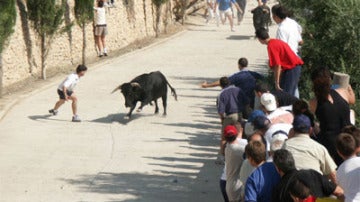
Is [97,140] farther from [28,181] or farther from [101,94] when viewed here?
[101,94]

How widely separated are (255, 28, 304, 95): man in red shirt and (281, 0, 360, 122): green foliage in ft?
2.38

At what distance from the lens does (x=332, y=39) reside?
15648mm

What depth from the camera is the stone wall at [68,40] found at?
23.8m

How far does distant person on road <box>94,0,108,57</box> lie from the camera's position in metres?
29.0

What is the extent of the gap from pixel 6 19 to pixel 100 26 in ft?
25.1

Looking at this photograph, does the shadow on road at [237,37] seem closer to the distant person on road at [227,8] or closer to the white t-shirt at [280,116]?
the distant person on road at [227,8]

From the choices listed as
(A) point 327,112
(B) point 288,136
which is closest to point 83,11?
(A) point 327,112

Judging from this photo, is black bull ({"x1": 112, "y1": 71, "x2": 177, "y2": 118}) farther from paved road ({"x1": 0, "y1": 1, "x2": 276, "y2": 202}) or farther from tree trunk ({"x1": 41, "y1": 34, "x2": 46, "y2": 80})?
tree trunk ({"x1": 41, "y1": 34, "x2": 46, "y2": 80})

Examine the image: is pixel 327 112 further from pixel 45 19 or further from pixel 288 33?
pixel 45 19

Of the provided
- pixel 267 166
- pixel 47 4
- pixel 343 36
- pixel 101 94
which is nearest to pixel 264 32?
pixel 343 36

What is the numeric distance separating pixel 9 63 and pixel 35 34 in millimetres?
1743

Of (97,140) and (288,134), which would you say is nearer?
(288,134)

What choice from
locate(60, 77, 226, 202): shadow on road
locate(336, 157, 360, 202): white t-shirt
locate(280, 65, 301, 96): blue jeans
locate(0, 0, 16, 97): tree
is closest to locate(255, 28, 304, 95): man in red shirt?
locate(280, 65, 301, 96): blue jeans

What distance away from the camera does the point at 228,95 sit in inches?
614
